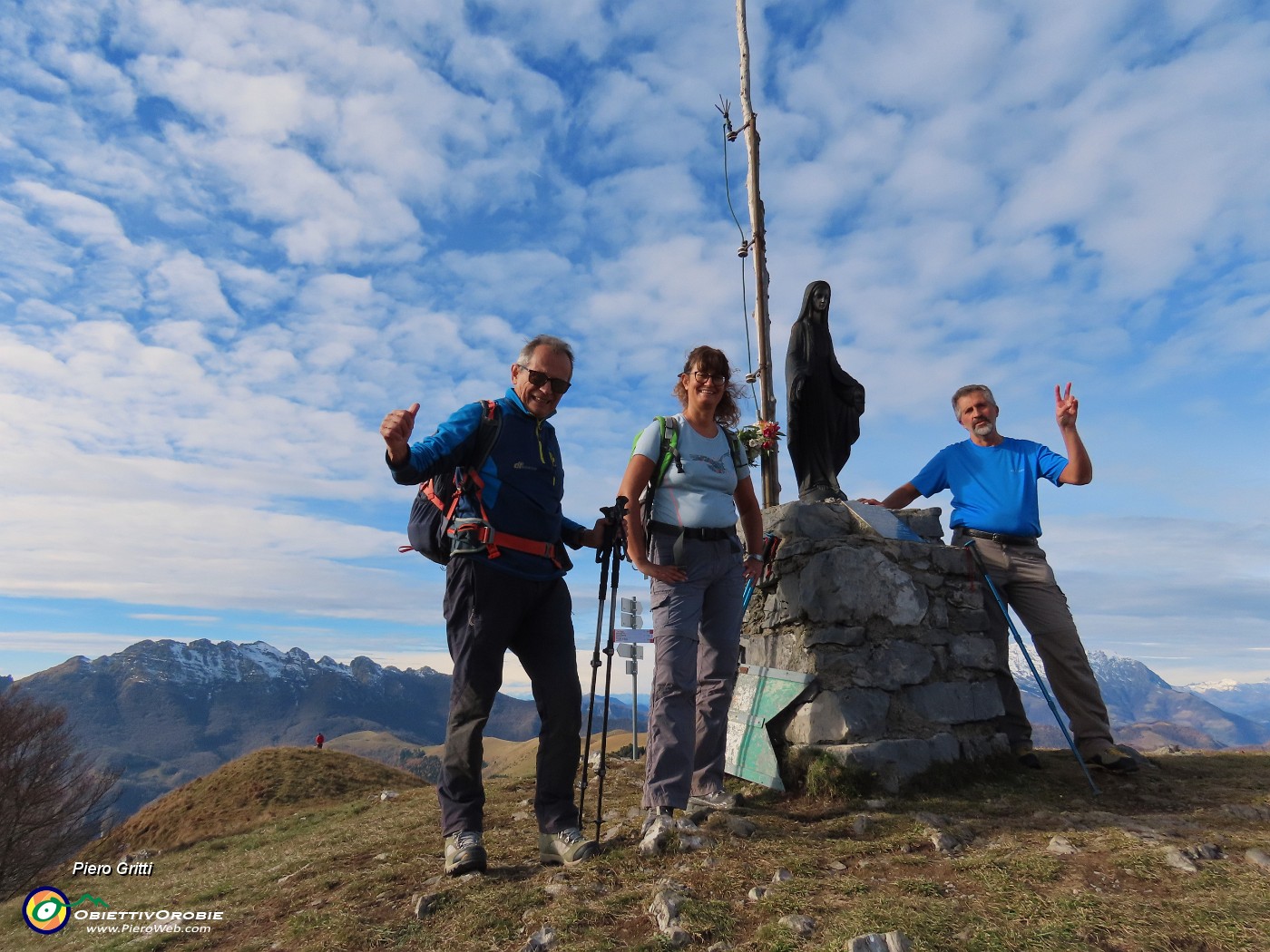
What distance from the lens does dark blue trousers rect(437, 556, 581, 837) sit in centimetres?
401

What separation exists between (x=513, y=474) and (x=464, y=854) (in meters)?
2.06

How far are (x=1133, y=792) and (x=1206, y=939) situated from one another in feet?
9.71

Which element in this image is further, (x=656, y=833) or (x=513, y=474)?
(x=513, y=474)

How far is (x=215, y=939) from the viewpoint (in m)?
3.85

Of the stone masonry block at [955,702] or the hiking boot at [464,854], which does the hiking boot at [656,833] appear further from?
the stone masonry block at [955,702]

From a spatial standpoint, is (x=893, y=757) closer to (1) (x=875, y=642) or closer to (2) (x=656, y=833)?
(1) (x=875, y=642)

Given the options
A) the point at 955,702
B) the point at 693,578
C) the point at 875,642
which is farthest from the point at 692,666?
the point at 955,702

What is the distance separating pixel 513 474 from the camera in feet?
13.8

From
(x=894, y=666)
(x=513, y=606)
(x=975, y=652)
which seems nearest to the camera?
(x=513, y=606)

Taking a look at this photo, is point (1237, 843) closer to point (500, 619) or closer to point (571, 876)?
point (571, 876)

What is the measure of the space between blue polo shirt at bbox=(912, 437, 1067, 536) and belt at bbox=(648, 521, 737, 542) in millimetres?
2613

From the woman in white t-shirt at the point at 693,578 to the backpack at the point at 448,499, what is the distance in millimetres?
949

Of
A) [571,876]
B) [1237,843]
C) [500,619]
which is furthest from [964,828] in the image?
[500,619]

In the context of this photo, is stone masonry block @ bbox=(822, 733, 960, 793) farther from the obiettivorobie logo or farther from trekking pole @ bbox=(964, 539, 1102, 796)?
the obiettivorobie logo
